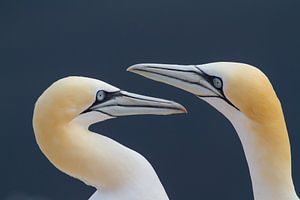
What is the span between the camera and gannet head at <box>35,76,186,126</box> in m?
7.11

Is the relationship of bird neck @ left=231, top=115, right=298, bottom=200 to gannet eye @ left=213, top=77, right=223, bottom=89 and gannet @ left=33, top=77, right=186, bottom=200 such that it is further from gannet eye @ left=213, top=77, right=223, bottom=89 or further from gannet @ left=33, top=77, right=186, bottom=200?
gannet @ left=33, top=77, right=186, bottom=200

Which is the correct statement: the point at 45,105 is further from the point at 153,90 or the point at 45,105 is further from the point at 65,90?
the point at 153,90

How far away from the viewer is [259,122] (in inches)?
273

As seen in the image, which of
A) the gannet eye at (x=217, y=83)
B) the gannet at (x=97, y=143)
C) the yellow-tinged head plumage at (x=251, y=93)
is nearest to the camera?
the yellow-tinged head plumage at (x=251, y=93)

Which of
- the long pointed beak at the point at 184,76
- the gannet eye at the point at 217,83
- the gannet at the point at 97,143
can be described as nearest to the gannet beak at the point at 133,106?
the gannet at the point at 97,143

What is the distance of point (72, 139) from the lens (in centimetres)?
Answer: 723

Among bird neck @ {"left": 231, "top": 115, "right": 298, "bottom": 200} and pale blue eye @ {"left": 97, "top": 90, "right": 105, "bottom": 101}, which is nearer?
bird neck @ {"left": 231, "top": 115, "right": 298, "bottom": 200}

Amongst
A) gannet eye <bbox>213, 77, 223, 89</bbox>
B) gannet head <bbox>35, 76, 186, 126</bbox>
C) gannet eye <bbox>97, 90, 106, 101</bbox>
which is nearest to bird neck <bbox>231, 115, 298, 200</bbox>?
gannet eye <bbox>213, 77, 223, 89</bbox>

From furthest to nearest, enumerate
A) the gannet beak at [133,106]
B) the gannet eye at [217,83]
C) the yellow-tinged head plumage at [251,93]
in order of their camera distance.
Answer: the gannet beak at [133,106] < the gannet eye at [217,83] < the yellow-tinged head plumage at [251,93]

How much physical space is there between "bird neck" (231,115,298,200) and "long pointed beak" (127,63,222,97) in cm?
31

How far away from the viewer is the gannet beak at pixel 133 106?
7309 millimetres

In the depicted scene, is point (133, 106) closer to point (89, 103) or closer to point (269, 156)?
point (89, 103)

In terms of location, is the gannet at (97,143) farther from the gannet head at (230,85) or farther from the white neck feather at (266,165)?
the white neck feather at (266,165)

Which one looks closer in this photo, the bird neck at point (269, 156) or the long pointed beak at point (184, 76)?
the bird neck at point (269, 156)
